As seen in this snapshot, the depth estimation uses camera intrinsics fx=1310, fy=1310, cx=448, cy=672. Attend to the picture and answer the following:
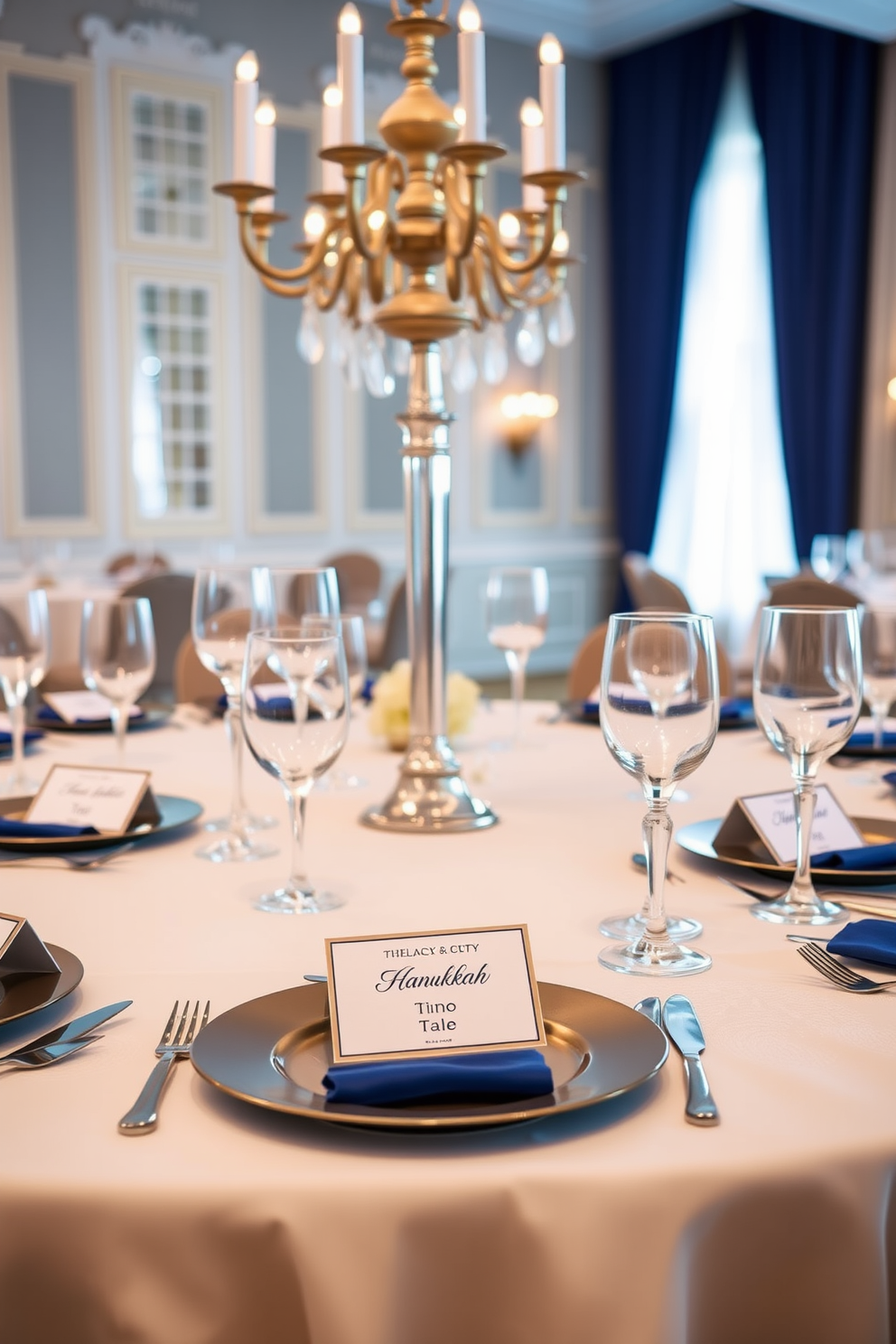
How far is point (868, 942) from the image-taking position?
1072 mm

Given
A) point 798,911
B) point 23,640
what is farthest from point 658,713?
point 23,640

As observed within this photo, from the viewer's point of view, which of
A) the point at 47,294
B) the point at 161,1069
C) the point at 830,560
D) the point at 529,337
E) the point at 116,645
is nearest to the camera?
the point at 161,1069

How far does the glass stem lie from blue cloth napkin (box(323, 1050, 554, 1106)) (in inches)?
19.7

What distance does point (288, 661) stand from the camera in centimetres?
124

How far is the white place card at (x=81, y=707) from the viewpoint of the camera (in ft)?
7.50

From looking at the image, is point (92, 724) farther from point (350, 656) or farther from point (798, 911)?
point (798, 911)

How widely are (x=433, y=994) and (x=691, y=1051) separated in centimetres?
18

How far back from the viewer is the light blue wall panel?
21.5ft

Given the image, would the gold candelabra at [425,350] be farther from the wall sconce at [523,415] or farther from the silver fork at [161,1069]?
the wall sconce at [523,415]

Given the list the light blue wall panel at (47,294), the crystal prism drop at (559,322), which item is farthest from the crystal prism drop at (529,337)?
the light blue wall panel at (47,294)

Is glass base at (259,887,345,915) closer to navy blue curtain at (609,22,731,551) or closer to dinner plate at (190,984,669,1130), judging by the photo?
dinner plate at (190,984,669,1130)

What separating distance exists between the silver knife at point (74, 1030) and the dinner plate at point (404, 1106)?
0.33ft

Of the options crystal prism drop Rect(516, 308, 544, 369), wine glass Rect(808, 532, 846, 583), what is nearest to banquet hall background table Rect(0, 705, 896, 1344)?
crystal prism drop Rect(516, 308, 544, 369)

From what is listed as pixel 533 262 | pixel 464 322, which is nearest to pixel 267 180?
pixel 533 262
